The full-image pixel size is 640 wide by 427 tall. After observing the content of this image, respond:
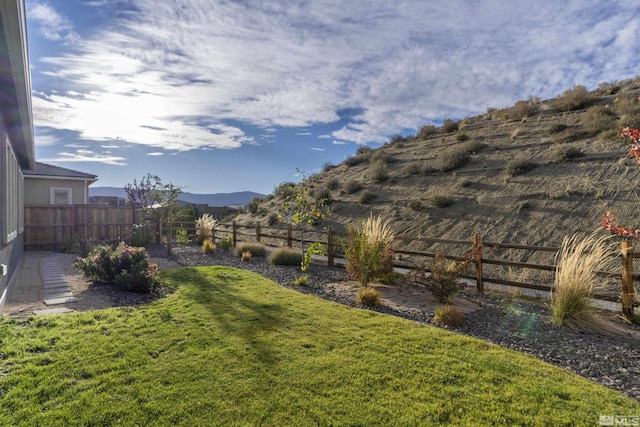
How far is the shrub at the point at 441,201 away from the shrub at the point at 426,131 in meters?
11.0

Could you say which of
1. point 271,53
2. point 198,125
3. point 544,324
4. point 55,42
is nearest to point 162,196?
point 198,125

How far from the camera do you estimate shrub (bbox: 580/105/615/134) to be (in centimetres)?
1573

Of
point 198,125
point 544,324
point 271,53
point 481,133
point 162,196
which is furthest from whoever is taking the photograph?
point 481,133

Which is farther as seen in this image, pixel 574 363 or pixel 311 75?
pixel 311 75

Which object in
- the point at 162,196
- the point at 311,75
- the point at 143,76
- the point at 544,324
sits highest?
the point at 311,75

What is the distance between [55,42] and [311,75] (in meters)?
7.70

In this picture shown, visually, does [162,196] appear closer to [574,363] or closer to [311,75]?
[311,75]

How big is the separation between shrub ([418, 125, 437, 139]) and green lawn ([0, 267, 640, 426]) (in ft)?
74.6

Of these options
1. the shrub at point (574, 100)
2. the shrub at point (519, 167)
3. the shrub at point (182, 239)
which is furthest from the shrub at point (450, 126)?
the shrub at point (182, 239)

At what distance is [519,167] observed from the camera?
15406 millimetres

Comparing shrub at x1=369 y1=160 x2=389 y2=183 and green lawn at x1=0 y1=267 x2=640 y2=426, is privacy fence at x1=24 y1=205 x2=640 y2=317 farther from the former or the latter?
shrub at x1=369 y1=160 x2=389 y2=183

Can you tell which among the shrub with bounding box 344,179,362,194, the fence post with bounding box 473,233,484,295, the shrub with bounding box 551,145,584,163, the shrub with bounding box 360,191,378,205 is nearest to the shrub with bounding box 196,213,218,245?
the shrub with bounding box 360,191,378,205

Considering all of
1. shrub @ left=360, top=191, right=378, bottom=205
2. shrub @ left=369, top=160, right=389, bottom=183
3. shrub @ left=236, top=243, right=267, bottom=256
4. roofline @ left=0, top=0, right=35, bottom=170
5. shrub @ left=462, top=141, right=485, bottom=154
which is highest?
shrub @ left=462, top=141, right=485, bottom=154

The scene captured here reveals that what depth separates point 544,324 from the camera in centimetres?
493
